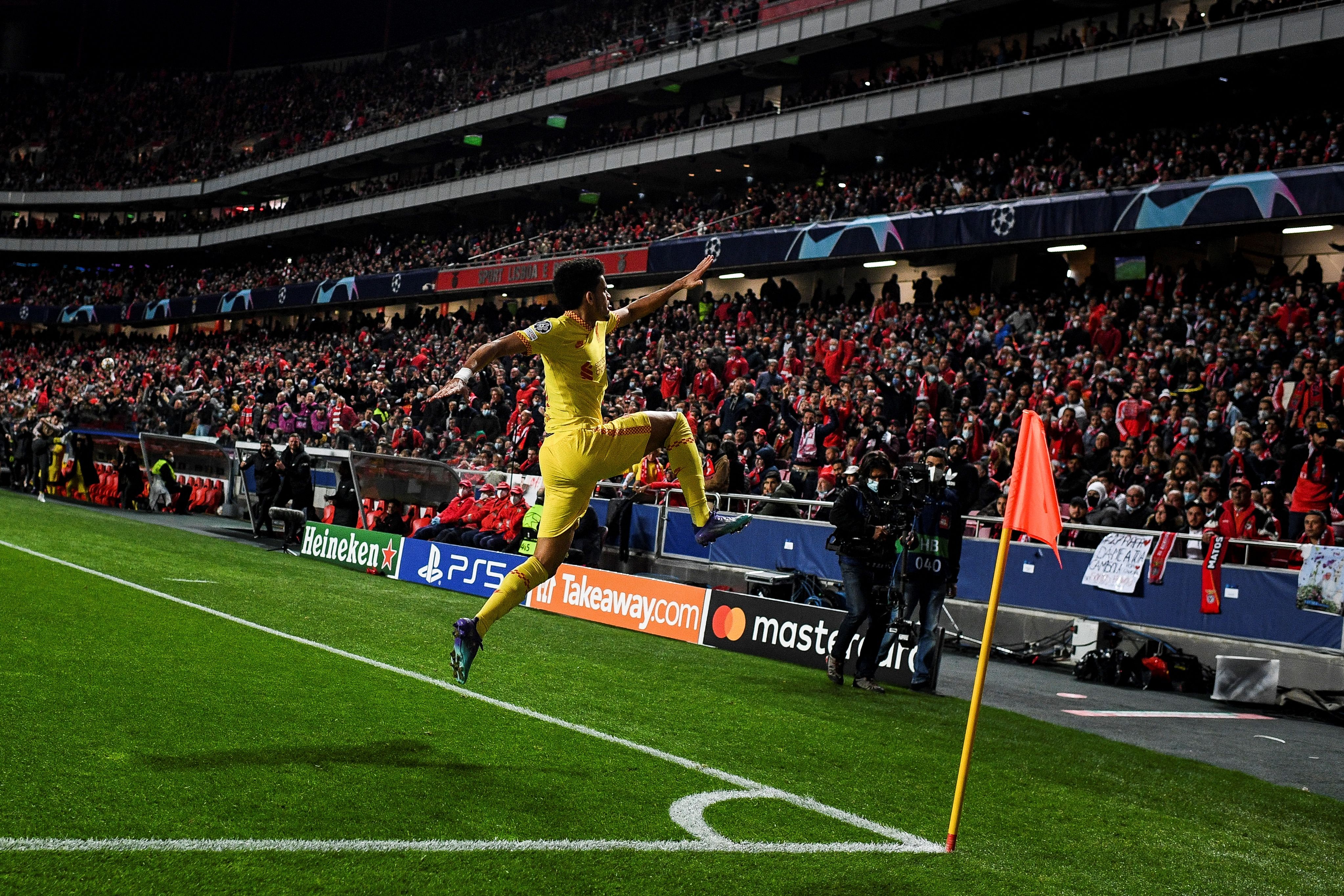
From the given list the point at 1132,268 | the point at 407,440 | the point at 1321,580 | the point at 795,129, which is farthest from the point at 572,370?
the point at 795,129

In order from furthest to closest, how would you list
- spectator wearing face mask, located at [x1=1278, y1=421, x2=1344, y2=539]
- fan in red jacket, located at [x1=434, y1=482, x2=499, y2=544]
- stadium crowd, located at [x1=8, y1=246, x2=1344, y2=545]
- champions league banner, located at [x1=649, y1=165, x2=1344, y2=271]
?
champions league banner, located at [x1=649, y1=165, x2=1344, y2=271]
fan in red jacket, located at [x1=434, y1=482, x2=499, y2=544]
stadium crowd, located at [x1=8, y1=246, x2=1344, y2=545]
spectator wearing face mask, located at [x1=1278, y1=421, x2=1344, y2=539]

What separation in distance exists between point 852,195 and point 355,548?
1903 centimetres

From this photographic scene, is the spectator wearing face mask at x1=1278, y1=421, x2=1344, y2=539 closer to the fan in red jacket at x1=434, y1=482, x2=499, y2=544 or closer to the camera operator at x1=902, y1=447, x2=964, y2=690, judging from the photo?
the camera operator at x1=902, y1=447, x2=964, y2=690

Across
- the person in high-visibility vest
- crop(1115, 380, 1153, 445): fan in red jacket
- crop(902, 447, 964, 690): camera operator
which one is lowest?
the person in high-visibility vest

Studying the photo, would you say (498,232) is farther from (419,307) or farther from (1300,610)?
(1300,610)

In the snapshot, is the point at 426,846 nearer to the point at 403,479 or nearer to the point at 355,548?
the point at 355,548

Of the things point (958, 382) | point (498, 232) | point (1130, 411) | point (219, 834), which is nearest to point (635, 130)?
point (498, 232)

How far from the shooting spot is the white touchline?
14.0 feet

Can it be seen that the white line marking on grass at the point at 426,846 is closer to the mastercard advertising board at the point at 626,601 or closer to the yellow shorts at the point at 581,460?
the yellow shorts at the point at 581,460

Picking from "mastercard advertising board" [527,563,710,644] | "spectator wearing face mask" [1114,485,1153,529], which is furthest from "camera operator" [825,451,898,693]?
"spectator wearing face mask" [1114,485,1153,529]

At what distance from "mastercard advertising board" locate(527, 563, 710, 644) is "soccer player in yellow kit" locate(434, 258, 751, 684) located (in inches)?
234

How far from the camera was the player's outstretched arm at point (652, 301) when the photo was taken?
7.07 m

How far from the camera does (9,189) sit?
6881 cm

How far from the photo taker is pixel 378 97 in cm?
5828
